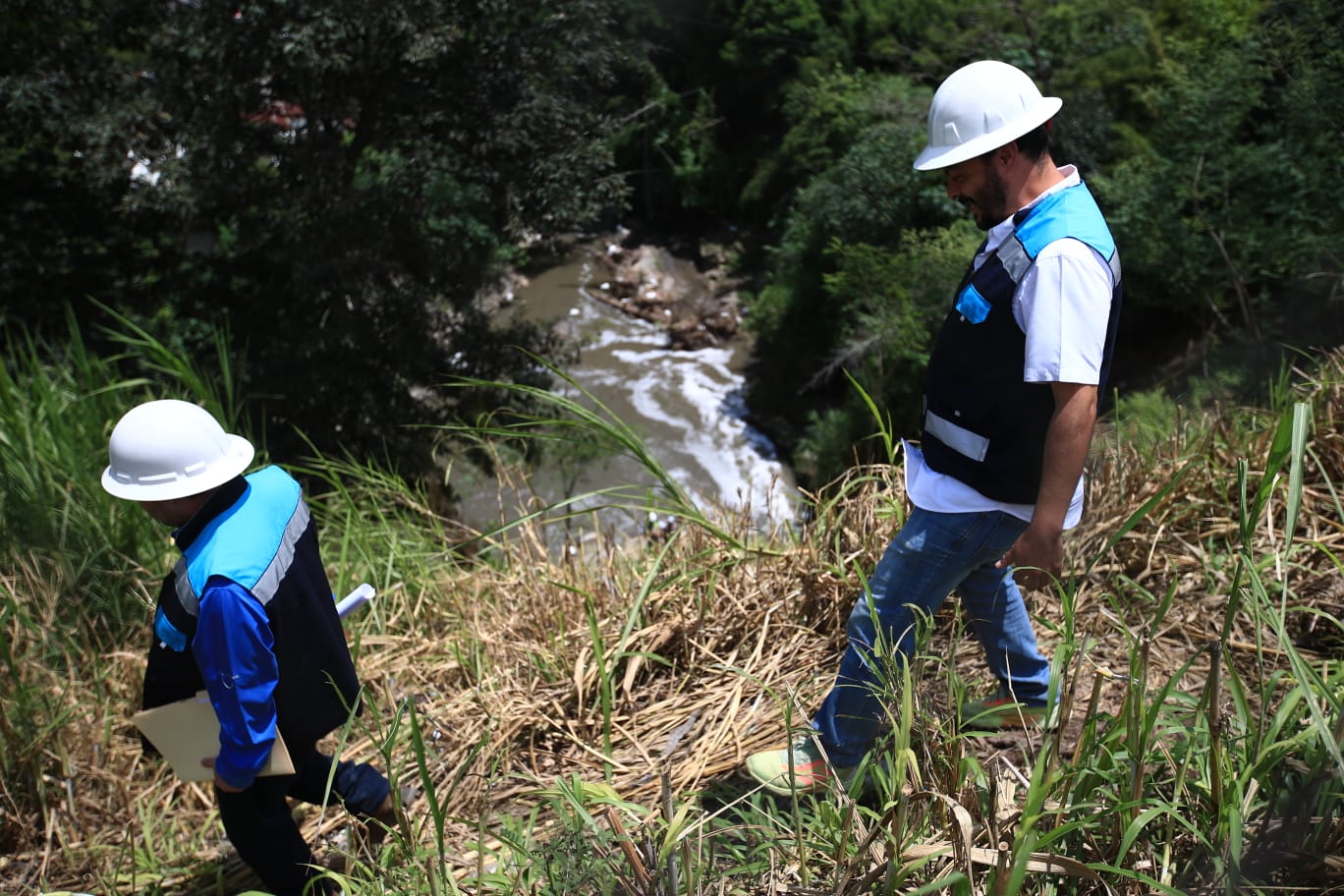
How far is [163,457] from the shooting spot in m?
1.90

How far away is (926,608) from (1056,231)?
0.72 m

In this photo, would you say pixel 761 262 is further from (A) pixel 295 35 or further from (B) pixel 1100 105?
(A) pixel 295 35

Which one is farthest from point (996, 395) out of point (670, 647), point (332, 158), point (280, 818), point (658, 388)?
point (658, 388)

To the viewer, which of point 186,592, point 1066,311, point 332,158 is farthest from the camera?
point 332,158

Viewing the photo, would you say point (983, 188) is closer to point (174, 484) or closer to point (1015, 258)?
point (1015, 258)

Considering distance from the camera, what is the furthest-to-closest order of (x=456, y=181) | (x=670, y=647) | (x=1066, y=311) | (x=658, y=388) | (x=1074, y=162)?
(x=658, y=388)
(x=1074, y=162)
(x=456, y=181)
(x=670, y=647)
(x=1066, y=311)

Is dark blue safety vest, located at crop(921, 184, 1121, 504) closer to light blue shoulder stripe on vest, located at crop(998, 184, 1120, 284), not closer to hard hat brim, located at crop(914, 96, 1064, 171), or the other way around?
light blue shoulder stripe on vest, located at crop(998, 184, 1120, 284)

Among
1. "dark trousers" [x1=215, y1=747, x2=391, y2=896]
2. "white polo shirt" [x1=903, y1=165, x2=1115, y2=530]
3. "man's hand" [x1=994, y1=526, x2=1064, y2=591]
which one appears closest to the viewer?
"white polo shirt" [x1=903, y1=165, x2=1115, y2=530]

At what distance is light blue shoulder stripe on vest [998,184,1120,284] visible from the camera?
5.56 ft

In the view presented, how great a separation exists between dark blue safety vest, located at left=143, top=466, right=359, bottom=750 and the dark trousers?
11 cm

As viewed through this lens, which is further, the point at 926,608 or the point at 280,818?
the point at 280,818

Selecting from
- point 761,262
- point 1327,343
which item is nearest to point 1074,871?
point 1327,343

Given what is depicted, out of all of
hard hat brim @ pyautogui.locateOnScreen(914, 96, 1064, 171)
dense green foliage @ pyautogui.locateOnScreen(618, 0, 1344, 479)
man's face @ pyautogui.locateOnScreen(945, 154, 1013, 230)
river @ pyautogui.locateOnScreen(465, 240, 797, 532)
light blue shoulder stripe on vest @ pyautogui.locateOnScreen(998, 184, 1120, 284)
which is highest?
hard hat brim @ pyautogui.locateOnScreen(914, 96, 1064, 171)

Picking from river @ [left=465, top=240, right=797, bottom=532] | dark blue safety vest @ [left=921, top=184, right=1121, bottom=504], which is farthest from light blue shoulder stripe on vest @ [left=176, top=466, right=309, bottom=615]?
river @ [left=465, top=240, right=797, bottom=532]
